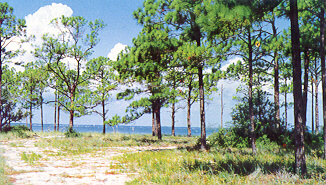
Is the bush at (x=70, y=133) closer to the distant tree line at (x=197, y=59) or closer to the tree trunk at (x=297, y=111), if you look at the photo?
the distant tree line at (x=197, y=59)

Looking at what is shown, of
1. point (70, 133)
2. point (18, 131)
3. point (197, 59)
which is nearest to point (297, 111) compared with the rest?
point (197, 59)

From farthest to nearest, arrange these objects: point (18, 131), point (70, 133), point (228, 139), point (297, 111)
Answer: point (18, 131), point (70, 133), point (228, 139), point (297, 111)

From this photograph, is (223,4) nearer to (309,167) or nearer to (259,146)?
(309,167)

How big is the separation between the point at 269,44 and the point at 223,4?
20.3 feet

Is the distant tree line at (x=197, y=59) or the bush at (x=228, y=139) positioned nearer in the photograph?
the distant tree line at (x=197, y=59)

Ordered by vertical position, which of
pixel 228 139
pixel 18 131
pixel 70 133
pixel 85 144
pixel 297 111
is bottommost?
pixel 85 144

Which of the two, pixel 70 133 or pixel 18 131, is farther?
pixel 18 131

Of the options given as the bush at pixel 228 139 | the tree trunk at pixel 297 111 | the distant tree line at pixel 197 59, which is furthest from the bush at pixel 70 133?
the tree trunk at pixel 297 111

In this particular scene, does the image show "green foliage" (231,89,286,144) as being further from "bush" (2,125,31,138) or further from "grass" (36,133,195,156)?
"bush" (2,125,31,138)

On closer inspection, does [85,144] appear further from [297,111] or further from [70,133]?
[297,111]

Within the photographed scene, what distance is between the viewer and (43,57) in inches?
819

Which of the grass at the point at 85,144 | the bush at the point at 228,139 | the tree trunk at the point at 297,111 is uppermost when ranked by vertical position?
the tree trunk at the point at 297,111

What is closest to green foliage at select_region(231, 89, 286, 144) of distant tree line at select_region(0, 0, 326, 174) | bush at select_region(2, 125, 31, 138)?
distant tree line at select_region(0, 0, 326, 174)

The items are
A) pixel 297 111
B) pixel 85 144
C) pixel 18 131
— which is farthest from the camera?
pixel 18 131
